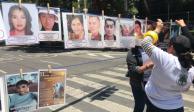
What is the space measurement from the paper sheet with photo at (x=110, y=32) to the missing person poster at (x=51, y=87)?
3.24 meters

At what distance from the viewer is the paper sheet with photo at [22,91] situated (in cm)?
731

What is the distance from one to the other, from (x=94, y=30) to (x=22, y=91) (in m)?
3.49

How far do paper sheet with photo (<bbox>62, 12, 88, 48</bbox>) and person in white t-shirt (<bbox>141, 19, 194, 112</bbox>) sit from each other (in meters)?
4.70

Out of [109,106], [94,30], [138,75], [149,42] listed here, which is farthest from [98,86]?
[149,42]

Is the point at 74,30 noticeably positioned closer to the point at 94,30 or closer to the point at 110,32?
the point at 94,30

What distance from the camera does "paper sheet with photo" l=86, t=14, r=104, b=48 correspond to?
10.2 meters

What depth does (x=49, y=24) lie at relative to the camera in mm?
8633

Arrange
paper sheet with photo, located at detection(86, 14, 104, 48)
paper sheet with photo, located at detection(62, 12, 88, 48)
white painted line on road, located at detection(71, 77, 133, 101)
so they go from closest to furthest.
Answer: paper sheet with photo, located at detection(62, 12, 88, 48) < paper sheet with photo, located at detection(86, 14, 104, 48) < white painted line on road, located at detection(71, 77, 133, 101)

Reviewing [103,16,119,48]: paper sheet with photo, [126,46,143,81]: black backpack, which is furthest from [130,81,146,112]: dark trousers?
[103,16,119,48]: paper sheet with photo

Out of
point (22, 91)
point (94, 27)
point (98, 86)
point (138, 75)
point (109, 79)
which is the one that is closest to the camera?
point (138, 75)

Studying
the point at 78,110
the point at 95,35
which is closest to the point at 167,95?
the point at 78,110

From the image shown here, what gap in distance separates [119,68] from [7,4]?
34.5 feet

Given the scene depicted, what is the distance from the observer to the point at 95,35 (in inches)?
416

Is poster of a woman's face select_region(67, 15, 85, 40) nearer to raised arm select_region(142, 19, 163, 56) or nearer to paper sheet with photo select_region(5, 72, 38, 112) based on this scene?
paper sheet with photo select_region(5, 72, 38, 112)
